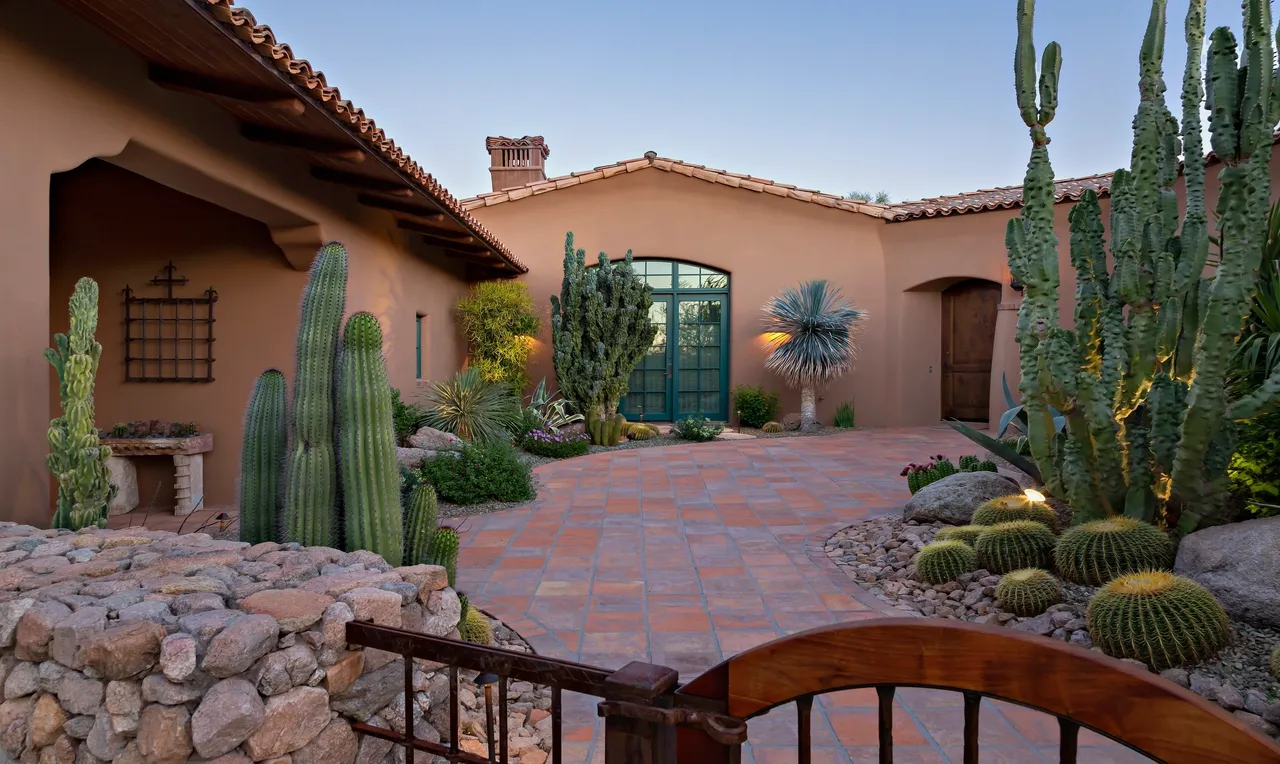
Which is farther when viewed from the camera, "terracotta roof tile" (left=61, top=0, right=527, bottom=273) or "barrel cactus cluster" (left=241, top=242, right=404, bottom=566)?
"terracotta roof tile" (left=61, top=0, right=527, bottom=273)

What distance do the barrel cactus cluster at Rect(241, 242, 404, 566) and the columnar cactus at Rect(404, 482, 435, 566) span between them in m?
0.09

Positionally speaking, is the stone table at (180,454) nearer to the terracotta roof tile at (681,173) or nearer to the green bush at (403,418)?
the green bush at (403,418)

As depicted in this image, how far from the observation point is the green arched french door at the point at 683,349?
14008 millimetres

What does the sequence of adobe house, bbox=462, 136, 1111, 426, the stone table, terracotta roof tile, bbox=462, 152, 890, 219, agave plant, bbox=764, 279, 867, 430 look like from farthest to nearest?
1. adobe house, bbox=462, 136, 1111, 426
2. terracotta roof tile, bbox=462, 152, 890, 219
3. agave plant, bbox=764, 279, 867, 430
4. the stone table

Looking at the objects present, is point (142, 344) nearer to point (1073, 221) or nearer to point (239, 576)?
point (239, 576)

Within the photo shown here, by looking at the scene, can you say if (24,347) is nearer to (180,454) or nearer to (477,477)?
(180,454)

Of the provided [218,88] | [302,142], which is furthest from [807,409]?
[218,88]

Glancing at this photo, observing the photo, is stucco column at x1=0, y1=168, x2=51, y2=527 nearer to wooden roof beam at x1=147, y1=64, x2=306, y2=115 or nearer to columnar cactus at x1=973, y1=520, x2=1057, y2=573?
wooden roof beam at x1=147, y1=64, x2=306, y2=115

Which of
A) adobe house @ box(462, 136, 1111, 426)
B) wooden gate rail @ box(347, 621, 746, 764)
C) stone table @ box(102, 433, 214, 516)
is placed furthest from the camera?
adobe house @ box(462, 136, 1111, 426)

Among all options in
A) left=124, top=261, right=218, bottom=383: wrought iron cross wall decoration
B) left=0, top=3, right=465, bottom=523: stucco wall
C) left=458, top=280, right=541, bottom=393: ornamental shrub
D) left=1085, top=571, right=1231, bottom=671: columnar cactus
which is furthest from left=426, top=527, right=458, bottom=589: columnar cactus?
left=458, top=280, right=541, bottom=393: ornamental shrub

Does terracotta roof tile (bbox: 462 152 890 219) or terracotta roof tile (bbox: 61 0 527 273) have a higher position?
terracotta roof tile (bbox: 462 152 890 219)

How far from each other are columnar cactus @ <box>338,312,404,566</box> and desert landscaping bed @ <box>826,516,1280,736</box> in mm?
2685

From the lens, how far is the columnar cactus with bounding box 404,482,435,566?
3686 mm

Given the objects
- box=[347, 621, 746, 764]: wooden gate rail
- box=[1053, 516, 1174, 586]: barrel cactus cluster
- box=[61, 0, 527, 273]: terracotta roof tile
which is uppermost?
box=[61, 0, 527, 273]: terracotta roof tile
